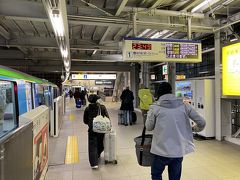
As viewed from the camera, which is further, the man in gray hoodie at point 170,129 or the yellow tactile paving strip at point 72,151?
the yellow tactile paving strip at point 72,151

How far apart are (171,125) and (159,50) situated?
95.4 inches

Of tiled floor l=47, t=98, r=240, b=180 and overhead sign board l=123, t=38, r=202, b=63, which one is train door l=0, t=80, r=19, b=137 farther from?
overhead sign board l=123, t=38, r=202, b=63

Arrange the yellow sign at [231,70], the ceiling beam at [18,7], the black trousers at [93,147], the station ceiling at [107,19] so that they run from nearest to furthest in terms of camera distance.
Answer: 1. the black trousers at [93,147]
2. the ceiling beam at [18,7]
3. the station ceiling at [107,19]
4. the yellow sign at [231,70]

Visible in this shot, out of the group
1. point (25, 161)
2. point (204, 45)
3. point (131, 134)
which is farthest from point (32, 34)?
point (25, 161)

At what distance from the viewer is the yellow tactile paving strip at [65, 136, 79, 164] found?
13.8 feet

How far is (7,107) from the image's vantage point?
114 inches

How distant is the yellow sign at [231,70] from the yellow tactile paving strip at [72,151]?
3669 millimetres

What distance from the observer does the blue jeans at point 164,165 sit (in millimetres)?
2203

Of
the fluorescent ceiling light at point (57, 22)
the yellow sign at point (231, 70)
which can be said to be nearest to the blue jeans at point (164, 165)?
the fluorescent ceiling light at point (57, 22)

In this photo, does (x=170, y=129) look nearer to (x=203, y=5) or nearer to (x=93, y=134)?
(x=93, y=134)

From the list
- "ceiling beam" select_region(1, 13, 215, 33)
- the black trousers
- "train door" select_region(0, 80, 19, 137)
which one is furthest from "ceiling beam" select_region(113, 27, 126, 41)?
"train door" select_region(0, 80, 19, 137)

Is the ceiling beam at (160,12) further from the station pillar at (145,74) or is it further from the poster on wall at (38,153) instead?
the station pillar at (145,74)

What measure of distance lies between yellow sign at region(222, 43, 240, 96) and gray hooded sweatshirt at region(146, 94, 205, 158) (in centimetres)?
297

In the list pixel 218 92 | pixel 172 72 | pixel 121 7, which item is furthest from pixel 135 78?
pixel 121 7
